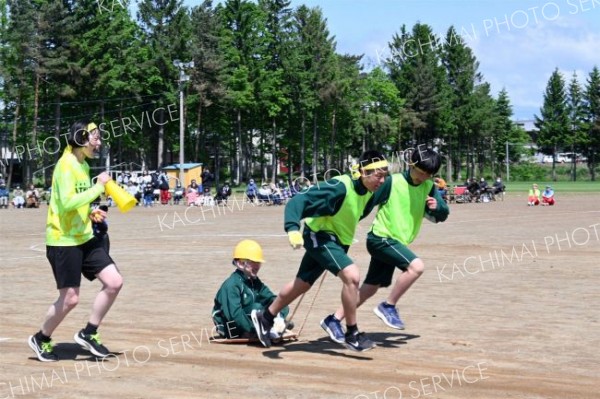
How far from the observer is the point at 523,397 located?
19.9 feet

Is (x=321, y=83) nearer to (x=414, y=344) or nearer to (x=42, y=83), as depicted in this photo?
(x=42, y=83)

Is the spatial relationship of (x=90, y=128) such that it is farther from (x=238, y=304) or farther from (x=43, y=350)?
(x=238, y=304)

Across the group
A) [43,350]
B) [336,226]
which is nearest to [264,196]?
[336,226]

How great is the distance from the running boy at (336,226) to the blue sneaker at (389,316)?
0.63 m

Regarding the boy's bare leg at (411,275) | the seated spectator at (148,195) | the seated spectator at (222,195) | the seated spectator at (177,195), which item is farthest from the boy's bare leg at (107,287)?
the seated spectator at (177,195)

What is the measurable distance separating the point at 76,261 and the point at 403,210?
10.1 ft

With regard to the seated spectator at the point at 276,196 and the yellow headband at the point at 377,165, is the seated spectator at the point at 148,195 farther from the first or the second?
the yellow headband at the point at 377,165

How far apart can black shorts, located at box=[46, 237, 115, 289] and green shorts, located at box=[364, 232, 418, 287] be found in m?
2.48

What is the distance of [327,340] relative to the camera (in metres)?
8.48

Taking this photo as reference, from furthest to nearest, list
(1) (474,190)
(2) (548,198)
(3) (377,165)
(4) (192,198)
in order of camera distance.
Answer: (1) (474,190) < (4) (192,198) < (2) (548,198) < (3) (377,165)

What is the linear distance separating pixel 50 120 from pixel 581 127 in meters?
75.0

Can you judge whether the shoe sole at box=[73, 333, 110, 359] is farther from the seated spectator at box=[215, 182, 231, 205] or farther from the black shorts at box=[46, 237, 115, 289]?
→ the seated spectator at box=[215, 182, 231, 205]

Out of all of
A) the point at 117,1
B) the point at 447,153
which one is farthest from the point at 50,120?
the point at 447,153

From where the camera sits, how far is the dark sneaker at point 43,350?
24.1 ft
